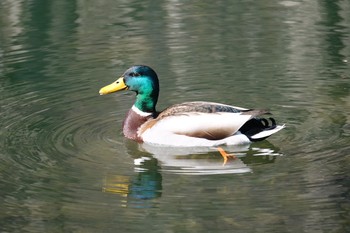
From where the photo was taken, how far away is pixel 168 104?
1290cm

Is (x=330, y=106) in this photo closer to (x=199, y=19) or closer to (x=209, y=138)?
(x=209, y=138)

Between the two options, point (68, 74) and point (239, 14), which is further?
point (239, 14)

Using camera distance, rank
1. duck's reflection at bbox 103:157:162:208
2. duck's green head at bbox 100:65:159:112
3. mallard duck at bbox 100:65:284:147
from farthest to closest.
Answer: duck's green head at bbox 100:65:159:112
mallard duck at bbox 100:65:284:147
duck's reflection at bbox 103:157:162:208

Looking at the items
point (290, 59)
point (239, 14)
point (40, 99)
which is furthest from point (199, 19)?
point (40, 99)

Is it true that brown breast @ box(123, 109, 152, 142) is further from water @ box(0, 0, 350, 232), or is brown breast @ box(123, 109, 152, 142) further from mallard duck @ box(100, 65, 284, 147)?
water @ box(0, 0, 350, 232)

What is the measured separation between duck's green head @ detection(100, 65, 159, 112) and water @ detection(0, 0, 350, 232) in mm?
455

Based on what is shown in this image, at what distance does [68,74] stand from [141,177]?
4337 mm

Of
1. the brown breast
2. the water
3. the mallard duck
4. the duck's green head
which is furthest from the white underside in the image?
the duck's green head

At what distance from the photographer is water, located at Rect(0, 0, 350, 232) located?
932cm

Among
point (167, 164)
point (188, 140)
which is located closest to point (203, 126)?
point (188, 140)

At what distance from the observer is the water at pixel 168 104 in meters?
9.32

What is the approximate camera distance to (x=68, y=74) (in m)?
14.4

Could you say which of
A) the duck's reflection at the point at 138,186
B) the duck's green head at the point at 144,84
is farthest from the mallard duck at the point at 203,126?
the duck's reflection at the point at 138,186

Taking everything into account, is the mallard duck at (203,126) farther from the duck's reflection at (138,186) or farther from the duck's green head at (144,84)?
the duck's reflection at (138,186)
